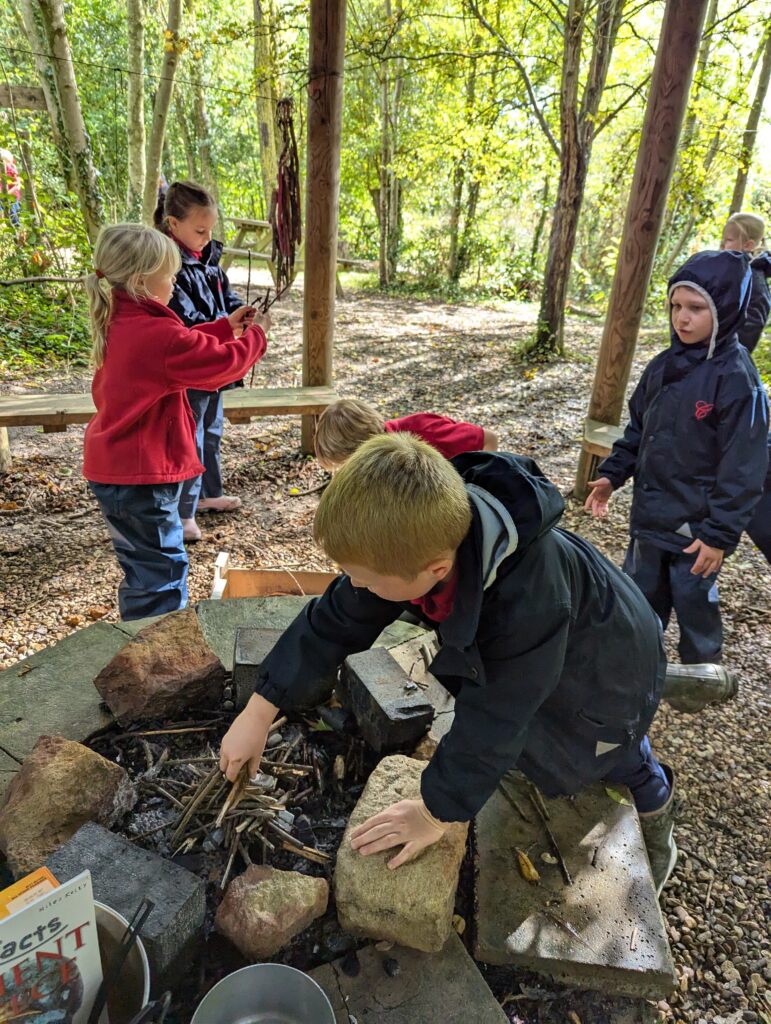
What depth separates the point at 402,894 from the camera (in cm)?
137

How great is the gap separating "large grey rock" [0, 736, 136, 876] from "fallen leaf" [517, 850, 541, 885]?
102 centimetres

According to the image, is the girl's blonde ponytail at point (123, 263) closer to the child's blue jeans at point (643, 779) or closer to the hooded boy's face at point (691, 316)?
the hooded boy's face at point (691, 316)

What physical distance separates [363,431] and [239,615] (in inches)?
35.2

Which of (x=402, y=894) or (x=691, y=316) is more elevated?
(x=691, y=316)

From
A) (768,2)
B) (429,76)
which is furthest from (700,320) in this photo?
(429,76)

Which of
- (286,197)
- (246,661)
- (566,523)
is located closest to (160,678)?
(246,661)

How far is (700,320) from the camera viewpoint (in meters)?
2.45

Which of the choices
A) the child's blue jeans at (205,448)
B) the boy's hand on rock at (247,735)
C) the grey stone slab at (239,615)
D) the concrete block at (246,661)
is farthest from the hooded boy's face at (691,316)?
the child's blue jeans at (205,448)

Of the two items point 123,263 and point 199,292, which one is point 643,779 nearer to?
point 123,263

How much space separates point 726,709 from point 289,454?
363 centimetres

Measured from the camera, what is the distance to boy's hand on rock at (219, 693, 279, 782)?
149 centimetres

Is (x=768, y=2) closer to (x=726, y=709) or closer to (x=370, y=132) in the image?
(x=726, y=709)

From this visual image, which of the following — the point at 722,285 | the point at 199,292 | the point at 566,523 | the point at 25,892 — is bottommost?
the point at 566,523

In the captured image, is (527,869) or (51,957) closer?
(51,957)
